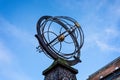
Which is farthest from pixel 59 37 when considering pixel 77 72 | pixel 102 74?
pixel 102 74

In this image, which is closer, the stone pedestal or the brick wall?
the stone pedestal

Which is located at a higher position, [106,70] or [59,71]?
[106,70]

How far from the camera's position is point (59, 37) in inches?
548

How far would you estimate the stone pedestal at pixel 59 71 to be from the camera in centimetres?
1119

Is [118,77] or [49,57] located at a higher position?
[118,77]

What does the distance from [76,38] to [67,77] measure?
4026mm

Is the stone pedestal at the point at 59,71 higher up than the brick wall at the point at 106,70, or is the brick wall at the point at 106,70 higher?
the brick wall at the point at 106,70

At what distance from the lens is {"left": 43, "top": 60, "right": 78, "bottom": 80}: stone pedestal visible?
440 inches

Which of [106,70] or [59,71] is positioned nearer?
[59,71]

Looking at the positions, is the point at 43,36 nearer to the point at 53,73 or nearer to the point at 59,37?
the point at 59,37

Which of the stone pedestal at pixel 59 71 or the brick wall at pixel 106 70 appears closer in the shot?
the stone pedestal at pixel 59 71

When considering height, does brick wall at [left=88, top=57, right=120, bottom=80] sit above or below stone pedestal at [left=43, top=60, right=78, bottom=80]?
above

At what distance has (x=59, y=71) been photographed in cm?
1127

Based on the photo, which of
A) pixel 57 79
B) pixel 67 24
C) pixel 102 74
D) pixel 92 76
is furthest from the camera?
pixel 92 76
